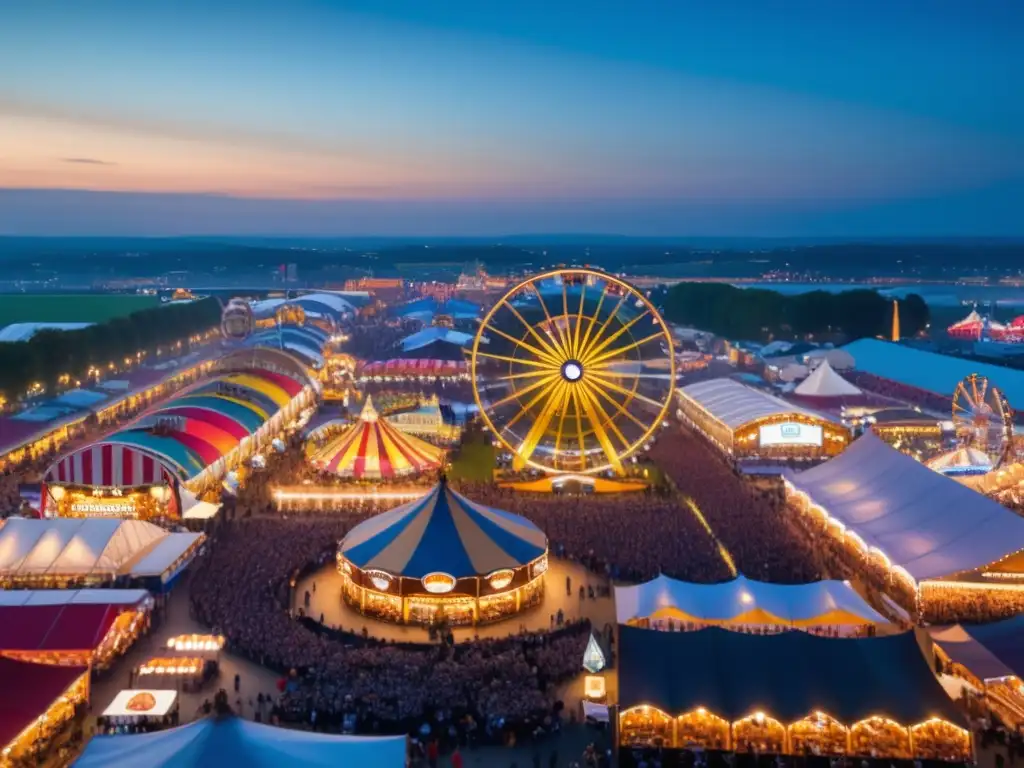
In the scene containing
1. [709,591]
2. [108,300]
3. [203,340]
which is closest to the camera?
[709,591]

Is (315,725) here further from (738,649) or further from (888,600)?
(888,600)

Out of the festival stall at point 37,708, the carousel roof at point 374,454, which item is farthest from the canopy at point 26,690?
the carousel roof at point 374,454

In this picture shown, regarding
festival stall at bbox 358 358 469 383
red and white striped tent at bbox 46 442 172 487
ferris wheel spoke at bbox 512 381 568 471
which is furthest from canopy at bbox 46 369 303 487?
festival stall at bbox 358 358 469 383

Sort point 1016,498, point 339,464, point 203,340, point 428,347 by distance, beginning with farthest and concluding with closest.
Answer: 1. point 203,340
2. point 428,347
3. point 339,464
4. point 1016,498

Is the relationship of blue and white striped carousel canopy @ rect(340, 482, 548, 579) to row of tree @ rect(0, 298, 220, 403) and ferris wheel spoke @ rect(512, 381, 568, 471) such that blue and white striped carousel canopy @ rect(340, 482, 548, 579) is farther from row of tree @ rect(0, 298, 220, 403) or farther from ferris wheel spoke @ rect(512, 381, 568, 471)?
row of tree @ rect(0, 298, 220, 403)

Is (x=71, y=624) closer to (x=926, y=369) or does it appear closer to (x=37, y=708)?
(x=37, y=708)

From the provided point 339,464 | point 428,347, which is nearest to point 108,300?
point 428,347
